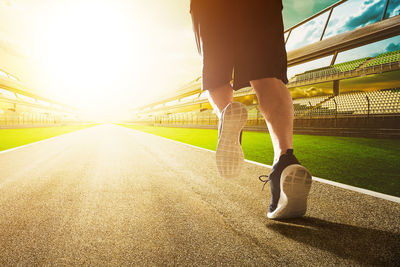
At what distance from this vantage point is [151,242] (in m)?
0.93

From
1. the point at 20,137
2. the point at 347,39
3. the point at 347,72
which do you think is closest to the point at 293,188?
the point at 20,137

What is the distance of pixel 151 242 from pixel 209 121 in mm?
22280

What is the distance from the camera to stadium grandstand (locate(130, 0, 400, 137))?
10526mm

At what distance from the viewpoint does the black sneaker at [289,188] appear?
1.07 m

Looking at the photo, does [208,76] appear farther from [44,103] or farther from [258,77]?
[44,103]

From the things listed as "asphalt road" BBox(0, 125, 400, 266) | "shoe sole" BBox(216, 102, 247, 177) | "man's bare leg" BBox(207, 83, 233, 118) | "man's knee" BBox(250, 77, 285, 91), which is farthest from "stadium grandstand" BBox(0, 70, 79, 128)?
"man's knee" BBox(250, 77, 285, 91)

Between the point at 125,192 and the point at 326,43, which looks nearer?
the point at 125,192

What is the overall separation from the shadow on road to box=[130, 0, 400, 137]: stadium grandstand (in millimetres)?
9600

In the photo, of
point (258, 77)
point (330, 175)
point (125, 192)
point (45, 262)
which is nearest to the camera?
point (45, 262)

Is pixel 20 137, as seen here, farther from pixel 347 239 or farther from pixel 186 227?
pixel 347 239

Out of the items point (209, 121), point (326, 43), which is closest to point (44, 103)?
point (209, 121)

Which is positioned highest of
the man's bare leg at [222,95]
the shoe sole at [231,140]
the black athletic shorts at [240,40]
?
the black athletic shorts at [240,40]

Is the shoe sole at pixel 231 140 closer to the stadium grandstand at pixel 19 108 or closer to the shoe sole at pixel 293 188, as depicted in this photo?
the shoe sole at pixel 293 188

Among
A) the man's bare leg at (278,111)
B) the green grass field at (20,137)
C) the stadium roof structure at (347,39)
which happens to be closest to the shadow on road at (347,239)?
the man's bare leg at (278,111)
